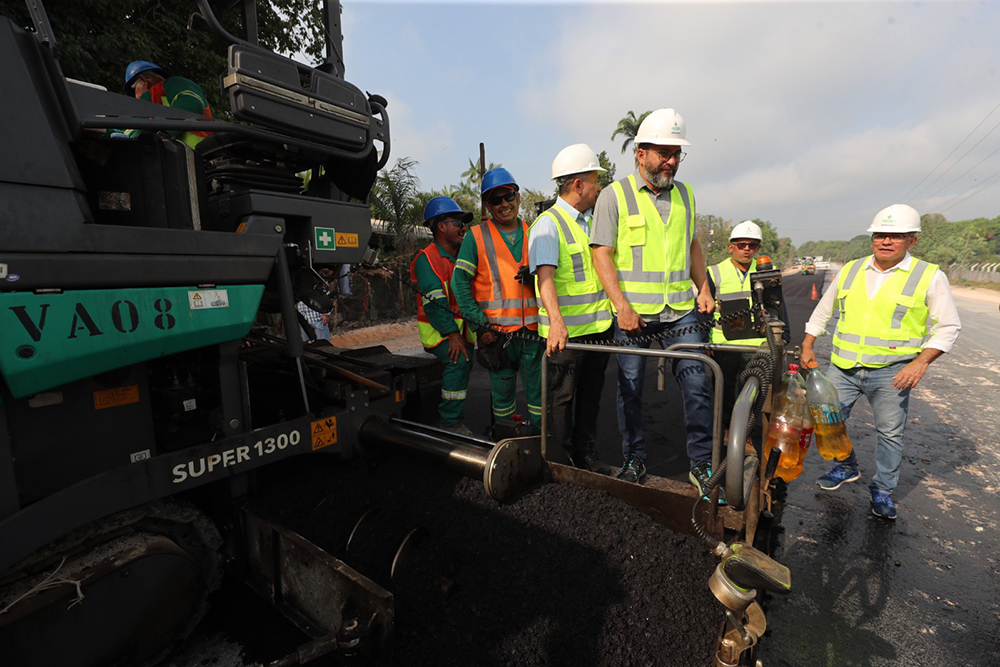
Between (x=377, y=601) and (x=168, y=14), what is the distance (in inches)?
390

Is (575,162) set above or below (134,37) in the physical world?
below

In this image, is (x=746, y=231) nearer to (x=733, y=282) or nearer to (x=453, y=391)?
(x=733, y=282)

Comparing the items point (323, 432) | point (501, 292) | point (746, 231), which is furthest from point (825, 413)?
point (323, 432)

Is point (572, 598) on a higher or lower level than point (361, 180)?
lower

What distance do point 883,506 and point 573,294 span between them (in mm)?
2470

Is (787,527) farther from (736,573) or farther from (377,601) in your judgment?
(377,601)

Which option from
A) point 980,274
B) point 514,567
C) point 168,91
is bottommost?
point 514,567

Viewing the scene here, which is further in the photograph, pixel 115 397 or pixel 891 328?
pixel 891 328

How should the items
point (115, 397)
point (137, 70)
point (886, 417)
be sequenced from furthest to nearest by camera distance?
point (137, 70), point (886, 417), point (115, 397)

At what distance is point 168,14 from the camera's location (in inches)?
321

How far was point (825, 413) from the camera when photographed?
340 centimetres

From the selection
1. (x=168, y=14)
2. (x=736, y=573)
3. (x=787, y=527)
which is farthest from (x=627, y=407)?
(x=168, y=14)

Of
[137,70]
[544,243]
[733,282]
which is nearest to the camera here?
[544,243]

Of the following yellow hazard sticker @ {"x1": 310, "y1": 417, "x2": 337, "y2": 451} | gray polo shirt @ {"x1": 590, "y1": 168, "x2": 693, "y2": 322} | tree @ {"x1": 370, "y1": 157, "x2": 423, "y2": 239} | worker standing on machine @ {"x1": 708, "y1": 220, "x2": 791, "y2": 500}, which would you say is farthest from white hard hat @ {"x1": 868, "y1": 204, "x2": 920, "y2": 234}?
tree @ {"x1": 370, "y1": 157, "x2": 423, "y2": 239}
